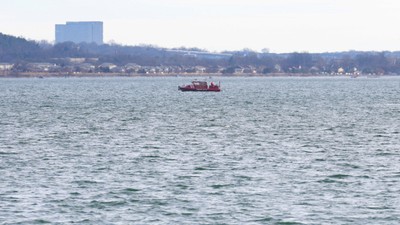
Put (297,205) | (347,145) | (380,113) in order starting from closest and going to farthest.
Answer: (297,205), (347,145), (380,113)

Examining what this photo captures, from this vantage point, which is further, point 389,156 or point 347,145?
point 347,145

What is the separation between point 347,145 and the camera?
65562 mm

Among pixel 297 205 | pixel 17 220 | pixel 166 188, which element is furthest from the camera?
pixel 166 188

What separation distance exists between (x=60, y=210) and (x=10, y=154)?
20434 mm

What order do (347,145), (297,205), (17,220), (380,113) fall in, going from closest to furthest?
(17,220)
(297,205)
(347,145)
(380,113)

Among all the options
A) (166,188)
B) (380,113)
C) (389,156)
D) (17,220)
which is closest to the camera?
(17,220)

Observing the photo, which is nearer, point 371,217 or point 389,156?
point 371,217

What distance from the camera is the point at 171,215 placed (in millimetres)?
38656

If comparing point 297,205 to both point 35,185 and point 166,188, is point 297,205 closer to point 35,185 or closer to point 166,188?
point 166,188

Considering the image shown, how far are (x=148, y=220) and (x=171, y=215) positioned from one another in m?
1.25

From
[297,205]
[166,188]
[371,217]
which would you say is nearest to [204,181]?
[166,188]

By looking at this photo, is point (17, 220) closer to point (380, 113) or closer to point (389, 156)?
point (389, 156)

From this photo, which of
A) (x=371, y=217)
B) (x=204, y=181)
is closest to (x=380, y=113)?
(x=204, y=181)

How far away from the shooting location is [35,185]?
4566 centimetres
